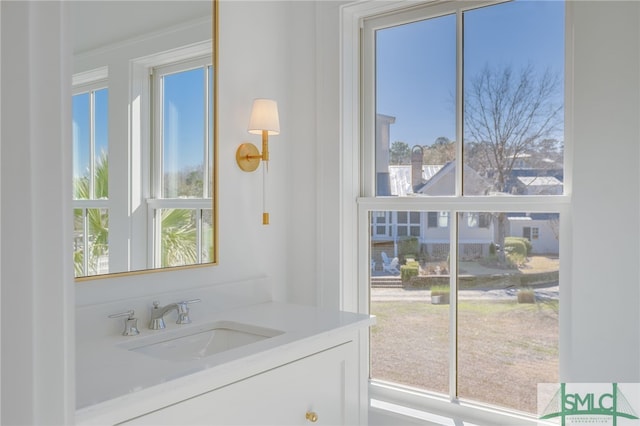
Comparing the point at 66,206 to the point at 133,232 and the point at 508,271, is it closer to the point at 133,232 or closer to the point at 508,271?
the point at 133,232

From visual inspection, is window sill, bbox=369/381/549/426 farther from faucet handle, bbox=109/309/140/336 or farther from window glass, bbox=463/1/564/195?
faucet handle, bbox=109/309/140/336

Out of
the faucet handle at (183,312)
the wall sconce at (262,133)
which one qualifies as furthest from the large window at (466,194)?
the faucet handle at (183,312)

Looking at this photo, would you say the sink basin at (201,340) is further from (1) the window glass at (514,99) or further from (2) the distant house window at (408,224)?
(1) the window glass at (514,99)

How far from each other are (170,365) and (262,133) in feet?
3.43

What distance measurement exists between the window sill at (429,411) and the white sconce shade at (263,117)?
3.99 feet

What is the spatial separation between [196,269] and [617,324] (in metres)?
1.42

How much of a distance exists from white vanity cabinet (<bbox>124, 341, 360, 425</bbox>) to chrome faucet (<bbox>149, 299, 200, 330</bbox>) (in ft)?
1.50

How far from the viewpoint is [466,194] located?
2061 mm

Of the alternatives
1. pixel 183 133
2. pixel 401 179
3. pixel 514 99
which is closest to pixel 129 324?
pixel 183 133

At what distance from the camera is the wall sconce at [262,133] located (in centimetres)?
198

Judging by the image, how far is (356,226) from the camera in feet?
7.54

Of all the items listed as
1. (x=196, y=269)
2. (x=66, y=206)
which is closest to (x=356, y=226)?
(x=196, y=269)

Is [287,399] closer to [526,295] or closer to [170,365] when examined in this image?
[170,365]

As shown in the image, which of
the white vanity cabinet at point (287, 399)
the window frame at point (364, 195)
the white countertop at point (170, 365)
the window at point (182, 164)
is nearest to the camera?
the white countertop at point (170, 365)
